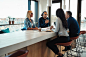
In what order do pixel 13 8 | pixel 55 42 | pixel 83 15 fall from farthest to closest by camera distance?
1. pixel 83 15
2. pixel 13 8
3. pixel 55 42

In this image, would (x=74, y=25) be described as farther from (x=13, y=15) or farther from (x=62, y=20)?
(x=13, y=15)

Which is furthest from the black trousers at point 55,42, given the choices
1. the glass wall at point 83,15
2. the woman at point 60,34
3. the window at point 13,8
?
the glass wall at point 83,15

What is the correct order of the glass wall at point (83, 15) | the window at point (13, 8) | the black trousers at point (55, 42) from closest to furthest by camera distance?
the black trousers at point (55, 42)
the window at point (13, 8)
the glass wall at point (83, 15)

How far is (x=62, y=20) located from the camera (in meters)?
2.62

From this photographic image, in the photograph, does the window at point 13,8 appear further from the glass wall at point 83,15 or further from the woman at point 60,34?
the glass wall at point 83,15

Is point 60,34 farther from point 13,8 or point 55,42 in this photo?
point 13,8

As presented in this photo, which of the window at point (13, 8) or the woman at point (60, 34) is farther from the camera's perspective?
the window at point (13, 8)

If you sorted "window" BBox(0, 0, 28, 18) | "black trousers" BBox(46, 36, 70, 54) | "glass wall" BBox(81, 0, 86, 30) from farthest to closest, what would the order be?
"glass wall" BBox(81, 0, 86, 30)
"window" BBox(0, 0, 28, 18)
"black trousers" BBox(46, 36, 70, 54)

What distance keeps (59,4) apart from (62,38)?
4333mm

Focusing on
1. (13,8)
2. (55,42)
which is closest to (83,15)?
(13,8)

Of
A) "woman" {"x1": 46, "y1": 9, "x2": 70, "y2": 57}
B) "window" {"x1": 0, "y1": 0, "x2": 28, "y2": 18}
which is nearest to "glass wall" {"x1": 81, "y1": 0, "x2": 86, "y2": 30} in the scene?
"window" {"x1": 0, "y1": 0, "x2": 28, "y2": 18}

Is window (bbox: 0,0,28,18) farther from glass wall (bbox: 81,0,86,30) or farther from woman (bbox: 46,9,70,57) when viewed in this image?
glass wall (bbox: 81,0,86,30)

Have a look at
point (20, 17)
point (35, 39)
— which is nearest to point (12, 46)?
point (35, 39)

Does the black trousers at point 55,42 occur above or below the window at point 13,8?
below
